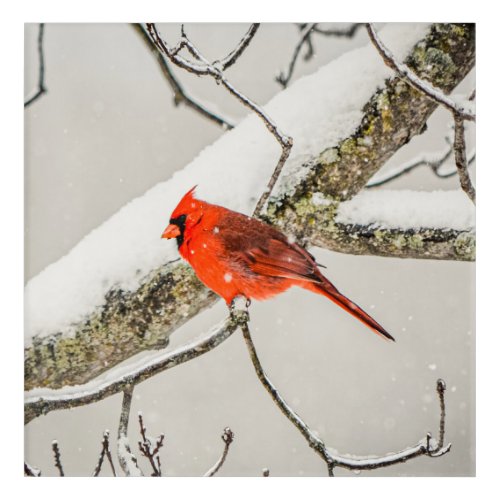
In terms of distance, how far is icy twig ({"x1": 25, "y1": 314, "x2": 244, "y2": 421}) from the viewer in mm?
1867

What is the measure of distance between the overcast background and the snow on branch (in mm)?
58

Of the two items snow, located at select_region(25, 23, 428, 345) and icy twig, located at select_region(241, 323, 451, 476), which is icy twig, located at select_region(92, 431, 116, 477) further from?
icy twig, located at select_region(241, 323, 451, 476)

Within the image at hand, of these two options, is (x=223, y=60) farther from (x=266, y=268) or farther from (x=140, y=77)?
(x=266, y=268)

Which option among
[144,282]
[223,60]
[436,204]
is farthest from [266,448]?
[223,60]

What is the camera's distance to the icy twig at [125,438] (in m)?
1.89

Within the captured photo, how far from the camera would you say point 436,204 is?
1906 mm

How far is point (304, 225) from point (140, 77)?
0.73 metres

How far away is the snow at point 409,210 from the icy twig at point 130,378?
1.69 ft

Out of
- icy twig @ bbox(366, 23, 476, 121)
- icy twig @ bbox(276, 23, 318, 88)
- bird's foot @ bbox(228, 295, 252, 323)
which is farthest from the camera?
icy twig @ bbox(276, 23, 318, 88)

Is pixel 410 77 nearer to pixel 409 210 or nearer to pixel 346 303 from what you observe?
pixel 409 210

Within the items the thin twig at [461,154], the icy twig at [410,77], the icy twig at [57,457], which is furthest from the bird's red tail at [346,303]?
the icy twig at [57,457]

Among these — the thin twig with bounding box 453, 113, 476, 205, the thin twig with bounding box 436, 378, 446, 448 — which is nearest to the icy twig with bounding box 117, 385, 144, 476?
the thin twig with bounding box 436, 378, 446, 448
